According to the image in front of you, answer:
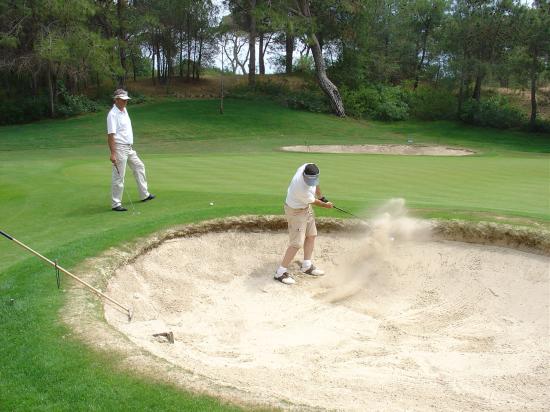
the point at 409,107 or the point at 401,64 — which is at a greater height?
the point at 401,64

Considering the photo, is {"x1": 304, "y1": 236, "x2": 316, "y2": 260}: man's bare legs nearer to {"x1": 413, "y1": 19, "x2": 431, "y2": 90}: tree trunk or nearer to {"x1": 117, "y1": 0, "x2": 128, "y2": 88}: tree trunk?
{"x1": 117, "y1": 0, "x2": 128, "y2": 88}: tree trunk

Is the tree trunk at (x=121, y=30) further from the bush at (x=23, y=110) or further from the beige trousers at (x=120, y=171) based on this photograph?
the beige trousers at (x=120, y=171)

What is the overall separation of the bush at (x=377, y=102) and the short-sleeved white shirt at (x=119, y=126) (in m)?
33.4

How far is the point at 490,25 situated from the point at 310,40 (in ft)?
41.4

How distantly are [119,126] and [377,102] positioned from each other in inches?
1385

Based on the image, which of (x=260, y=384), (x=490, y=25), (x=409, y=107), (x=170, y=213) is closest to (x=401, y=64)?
(x=409, y=107)

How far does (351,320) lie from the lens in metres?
7.88

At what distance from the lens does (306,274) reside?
30.8ft

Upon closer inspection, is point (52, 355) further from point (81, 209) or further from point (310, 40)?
point (310, 40)

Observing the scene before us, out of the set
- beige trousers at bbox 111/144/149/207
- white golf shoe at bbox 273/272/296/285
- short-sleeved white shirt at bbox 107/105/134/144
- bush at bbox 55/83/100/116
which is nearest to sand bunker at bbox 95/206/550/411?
white golf shoe at bbox 273/272/296/285

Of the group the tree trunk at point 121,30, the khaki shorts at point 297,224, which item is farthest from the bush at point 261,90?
the khaki shorts at point 297,224

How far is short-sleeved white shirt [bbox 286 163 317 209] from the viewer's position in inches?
340

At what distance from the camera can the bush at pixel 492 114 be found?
39094mm

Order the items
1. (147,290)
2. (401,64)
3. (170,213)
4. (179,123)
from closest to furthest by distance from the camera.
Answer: (147,290) → (170,213) → (179,123) → (401,64)
